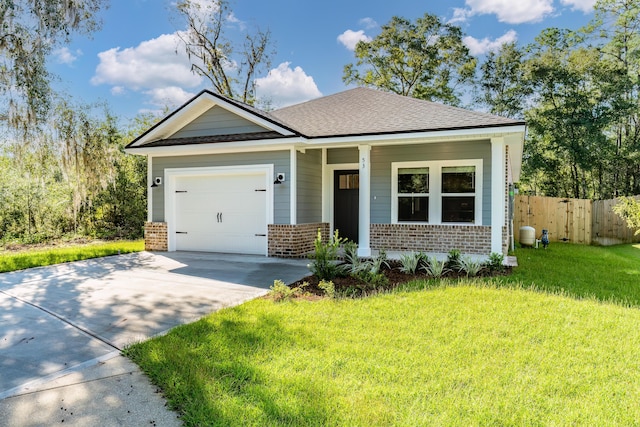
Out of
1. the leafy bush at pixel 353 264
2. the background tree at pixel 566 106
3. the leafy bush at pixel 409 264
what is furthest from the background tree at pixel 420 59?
the leafy bush at pixel 353 264

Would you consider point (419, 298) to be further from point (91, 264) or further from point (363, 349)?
point (91, 264)

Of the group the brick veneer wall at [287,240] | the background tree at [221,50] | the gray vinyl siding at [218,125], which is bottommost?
the brick veneer wall at [287,240]

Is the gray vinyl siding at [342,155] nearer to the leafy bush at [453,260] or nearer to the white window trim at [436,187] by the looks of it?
the white window trim at [436,187]

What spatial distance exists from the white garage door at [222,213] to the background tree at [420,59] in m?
16.6

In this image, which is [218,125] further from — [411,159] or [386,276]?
[386,276]

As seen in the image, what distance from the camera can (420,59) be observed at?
78.4 ft

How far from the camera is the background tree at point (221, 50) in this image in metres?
23.1

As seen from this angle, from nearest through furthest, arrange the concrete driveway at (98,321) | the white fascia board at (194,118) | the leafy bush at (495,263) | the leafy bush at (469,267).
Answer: the concrete driveway at (98,321) → the leafy bush at (469,267) → the leafy bush at (495,263) → the white fascia board at (194,118)

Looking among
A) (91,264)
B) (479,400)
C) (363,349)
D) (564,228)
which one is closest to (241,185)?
(91,264)

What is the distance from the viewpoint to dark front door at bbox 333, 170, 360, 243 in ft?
37.0

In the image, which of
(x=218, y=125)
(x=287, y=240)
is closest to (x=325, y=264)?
(x=287, y=240)

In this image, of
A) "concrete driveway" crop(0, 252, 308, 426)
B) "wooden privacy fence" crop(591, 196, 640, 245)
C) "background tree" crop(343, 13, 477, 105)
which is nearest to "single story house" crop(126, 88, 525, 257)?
"concrete driveway" crop(0, 252, 308, 426)

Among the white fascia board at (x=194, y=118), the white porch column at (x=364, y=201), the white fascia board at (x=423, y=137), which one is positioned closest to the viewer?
the white fascia board at (x=423, y=137)

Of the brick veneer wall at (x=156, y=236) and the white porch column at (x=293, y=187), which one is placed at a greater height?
the white porch column at (x=293, y=187)
